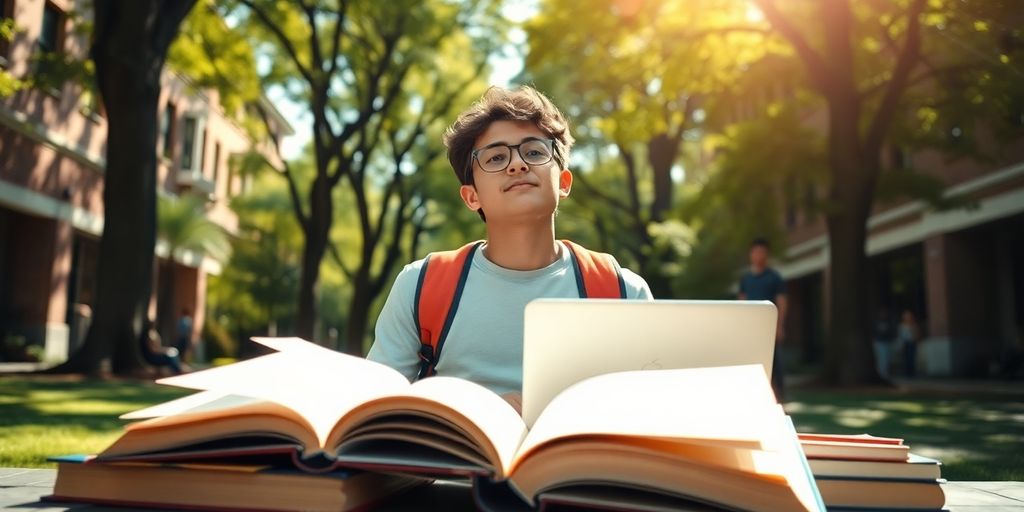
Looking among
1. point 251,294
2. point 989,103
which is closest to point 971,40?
point 989,103

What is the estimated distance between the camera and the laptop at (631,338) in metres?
1.69

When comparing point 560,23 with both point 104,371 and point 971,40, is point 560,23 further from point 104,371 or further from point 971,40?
point 104,371

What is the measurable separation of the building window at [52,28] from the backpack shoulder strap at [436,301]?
68.8 feet

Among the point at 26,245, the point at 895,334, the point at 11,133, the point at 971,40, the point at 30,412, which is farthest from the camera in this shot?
the point at 895,334

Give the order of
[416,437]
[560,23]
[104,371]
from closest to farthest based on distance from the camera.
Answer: [416,437] < [104,371] < [560,23]

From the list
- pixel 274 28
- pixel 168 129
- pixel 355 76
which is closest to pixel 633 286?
pixel 274 28

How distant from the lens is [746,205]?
16.1m

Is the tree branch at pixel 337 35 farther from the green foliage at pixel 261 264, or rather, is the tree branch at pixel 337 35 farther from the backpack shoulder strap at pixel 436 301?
the backpack shoulder strap at pixel 436 301

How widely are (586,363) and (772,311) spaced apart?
14.3 inches

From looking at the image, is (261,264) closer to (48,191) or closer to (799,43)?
(48,191)

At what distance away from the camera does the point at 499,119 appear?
8.37 ft

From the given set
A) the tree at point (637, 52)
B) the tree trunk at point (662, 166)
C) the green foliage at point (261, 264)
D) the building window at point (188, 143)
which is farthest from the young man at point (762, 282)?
the building window at point (188, 143)

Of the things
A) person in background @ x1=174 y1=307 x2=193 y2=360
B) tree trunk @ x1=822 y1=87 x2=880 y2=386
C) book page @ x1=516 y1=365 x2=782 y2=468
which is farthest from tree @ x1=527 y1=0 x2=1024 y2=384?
person in background @ x1=174 y1=307 x2=193 y2=360

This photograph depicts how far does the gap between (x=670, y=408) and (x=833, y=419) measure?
24.1 feet
